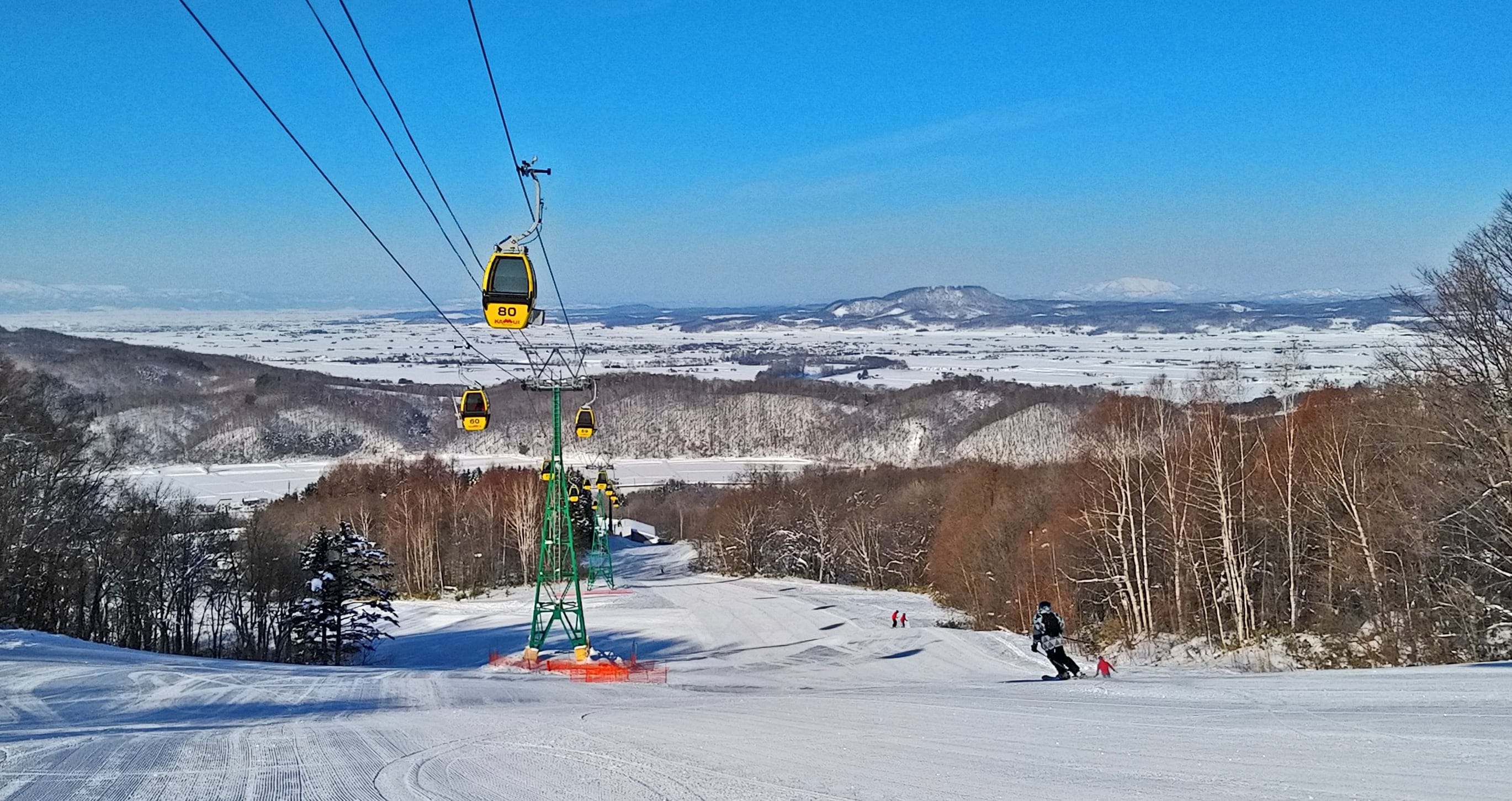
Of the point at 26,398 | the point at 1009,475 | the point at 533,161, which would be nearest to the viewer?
the point at 533,161

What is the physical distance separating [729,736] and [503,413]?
437ft

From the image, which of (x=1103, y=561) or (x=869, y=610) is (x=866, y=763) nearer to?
(x=1103, y=561)

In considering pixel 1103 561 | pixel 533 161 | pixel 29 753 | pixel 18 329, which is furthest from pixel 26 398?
pixel 18 329

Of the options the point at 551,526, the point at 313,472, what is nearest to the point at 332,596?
the point at 551,526

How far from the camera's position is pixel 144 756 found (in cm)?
788

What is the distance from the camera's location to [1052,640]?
49.8 ft

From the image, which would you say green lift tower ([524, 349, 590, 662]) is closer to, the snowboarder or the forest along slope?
the snowboarder

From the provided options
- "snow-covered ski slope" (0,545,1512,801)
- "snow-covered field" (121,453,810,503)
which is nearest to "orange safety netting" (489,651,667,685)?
"snow-covered ski slope" (0,545,1512,801)

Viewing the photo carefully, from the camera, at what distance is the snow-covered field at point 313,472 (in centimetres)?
9831

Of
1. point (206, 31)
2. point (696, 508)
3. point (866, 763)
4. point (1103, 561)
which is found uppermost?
point (206, 31)

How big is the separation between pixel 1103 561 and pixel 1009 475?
18216 millimetres

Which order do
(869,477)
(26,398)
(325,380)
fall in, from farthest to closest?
(325,380)
(869,477)
(26,398)

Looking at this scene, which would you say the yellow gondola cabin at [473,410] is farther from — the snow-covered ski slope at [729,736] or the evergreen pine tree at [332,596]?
the evergreen pine tree at [332,596]

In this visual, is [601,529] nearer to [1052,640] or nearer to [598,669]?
[598,669]
